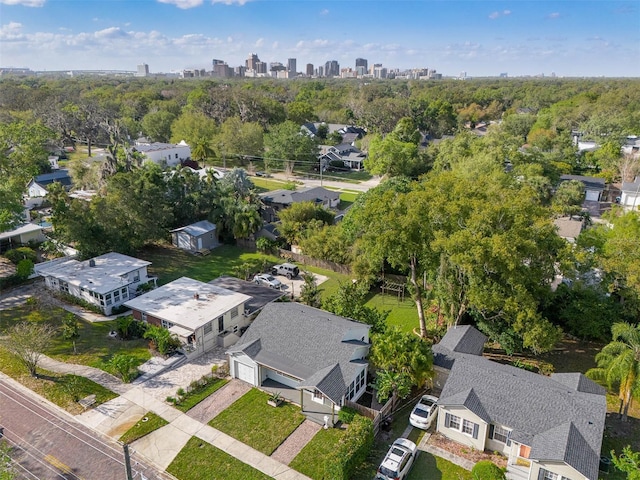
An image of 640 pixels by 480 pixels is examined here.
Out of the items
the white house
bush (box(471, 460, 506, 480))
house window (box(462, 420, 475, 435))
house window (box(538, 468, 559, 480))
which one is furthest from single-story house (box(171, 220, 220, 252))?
house window (box(538, 468, 559, 480))

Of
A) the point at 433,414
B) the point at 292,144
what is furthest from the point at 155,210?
the point at 292,144

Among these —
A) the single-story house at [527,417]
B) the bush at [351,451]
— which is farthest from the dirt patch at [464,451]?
the bush at [351,451]

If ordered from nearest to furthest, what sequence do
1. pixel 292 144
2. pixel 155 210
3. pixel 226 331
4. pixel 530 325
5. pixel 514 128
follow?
pixel 530 325
pixel 226 331
pixel 155 210
pixel 292 144
pixel 514 128

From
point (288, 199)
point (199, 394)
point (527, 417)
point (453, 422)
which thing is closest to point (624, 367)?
point (527, 417)

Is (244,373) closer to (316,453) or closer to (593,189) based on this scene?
(316,453)

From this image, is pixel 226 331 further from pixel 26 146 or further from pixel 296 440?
pixel 26 146

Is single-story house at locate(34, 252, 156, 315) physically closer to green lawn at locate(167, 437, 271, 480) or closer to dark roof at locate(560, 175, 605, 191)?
green lawn at locate(167, 437, 271, 480)
